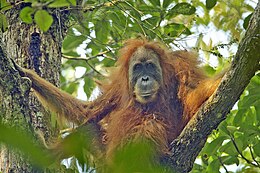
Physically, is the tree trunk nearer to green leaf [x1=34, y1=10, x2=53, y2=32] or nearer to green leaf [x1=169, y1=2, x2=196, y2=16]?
green leaf [x1=169, y1=2, x2=196, y2=16]

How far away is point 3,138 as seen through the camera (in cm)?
41

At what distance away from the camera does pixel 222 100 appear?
7.32 ft

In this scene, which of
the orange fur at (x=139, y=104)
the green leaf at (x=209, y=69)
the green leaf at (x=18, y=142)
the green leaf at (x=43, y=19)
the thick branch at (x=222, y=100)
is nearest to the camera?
the green leaf at (x=18, y=142)

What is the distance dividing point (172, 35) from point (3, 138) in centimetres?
369

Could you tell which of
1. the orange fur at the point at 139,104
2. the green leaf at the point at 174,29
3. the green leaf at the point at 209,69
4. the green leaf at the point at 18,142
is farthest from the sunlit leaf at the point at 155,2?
the green leaf at the point at 18,142

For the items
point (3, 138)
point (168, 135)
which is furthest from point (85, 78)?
point (3, 138)

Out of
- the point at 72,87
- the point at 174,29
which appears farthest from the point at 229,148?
the point at 72,87

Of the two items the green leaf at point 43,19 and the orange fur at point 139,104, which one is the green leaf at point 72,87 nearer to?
the orange fur at point 139,104

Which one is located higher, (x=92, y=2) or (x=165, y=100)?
(x=92, y=2)

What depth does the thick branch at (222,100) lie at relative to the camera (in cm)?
205

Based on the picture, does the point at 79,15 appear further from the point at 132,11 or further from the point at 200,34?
the point at 200,34

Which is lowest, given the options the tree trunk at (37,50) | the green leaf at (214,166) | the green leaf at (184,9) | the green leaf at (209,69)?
the green leaf at (214,166)

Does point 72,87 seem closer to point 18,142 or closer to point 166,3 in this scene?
point 166,3

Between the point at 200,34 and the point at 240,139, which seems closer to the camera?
the point at 240,139
